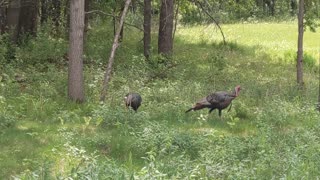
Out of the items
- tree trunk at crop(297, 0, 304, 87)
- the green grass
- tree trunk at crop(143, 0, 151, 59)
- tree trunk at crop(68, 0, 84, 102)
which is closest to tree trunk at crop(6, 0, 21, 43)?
the green grass

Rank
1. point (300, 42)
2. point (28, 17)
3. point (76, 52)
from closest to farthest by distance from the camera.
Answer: point (76, 52), point (300, 42), point (28, 17)

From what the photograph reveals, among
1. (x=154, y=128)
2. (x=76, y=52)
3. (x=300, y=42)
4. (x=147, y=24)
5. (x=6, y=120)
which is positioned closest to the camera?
(x=154, y=128)

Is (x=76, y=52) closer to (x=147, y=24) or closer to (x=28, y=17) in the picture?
(x=147, y=24)

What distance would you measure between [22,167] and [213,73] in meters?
10.5

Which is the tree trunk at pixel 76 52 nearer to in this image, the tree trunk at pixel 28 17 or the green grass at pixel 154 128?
the green grass at pixel 154 128

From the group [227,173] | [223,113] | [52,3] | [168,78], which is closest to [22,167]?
[227,173]

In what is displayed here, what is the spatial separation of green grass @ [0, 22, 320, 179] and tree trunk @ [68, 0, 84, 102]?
0.37m

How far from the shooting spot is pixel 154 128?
9.18 metres

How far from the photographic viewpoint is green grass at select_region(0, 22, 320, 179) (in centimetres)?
701

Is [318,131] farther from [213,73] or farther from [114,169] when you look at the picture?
[213,73]

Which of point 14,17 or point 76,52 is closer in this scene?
point 76,52

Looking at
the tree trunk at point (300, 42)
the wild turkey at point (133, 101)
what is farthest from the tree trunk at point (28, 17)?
the wild turkey at point (133, 101)

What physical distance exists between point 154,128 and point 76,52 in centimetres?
388

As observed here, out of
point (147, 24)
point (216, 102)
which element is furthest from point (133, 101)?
point (147, 24)
